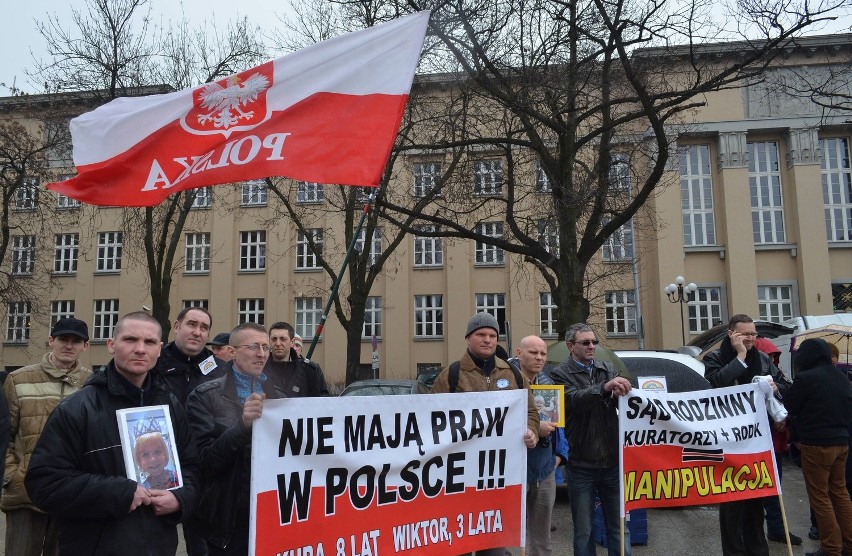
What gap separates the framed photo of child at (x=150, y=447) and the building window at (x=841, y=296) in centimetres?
3528

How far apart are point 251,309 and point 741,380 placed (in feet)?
108

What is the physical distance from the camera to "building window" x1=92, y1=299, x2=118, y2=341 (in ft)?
122

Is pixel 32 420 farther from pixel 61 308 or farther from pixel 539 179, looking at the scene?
pixel 61 308

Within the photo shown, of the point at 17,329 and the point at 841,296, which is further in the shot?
the point at 17,329

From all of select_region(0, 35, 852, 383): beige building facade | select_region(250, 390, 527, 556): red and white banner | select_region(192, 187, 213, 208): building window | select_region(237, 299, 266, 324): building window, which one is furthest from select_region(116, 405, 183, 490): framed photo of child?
select_region(237, 299, 266, 324): building window

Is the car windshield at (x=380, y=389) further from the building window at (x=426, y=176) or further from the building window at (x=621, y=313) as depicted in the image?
the building window at (x=621, y=313)

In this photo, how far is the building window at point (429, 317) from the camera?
114 ft

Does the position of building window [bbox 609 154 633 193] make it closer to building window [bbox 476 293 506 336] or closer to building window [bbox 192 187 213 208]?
building window [bbox 192 187 213 208]

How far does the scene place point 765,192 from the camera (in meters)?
33.8

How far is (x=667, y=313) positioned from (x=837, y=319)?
13481 millimetres

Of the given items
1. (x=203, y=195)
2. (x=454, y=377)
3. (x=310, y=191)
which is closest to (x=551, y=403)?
(x=454, y=377)

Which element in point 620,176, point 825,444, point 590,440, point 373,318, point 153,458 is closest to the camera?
point 153,458

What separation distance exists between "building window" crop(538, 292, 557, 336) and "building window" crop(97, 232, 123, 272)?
24.0 m

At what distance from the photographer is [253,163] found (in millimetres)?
4699
